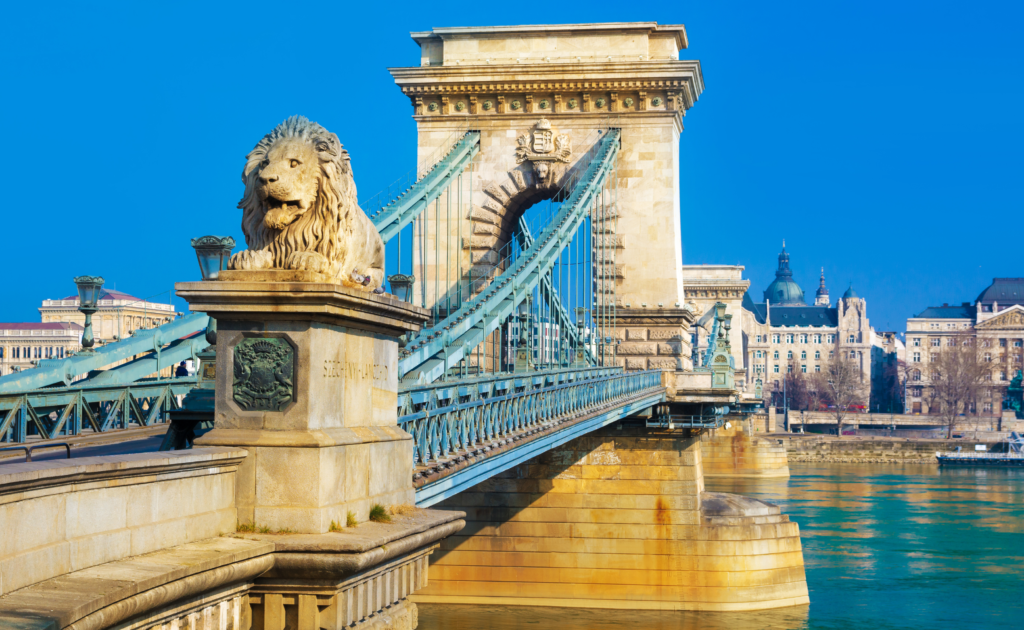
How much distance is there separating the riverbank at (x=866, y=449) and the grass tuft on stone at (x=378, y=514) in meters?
91.4

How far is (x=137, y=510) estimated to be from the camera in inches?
240

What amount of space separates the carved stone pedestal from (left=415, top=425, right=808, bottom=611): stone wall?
892 inches

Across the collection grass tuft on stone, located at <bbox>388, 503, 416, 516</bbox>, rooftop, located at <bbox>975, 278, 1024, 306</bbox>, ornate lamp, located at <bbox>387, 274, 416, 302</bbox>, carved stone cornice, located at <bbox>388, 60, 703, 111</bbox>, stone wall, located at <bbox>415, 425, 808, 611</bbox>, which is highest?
rooftop, located at <bbox>975, 278, 1024, 306</bbox>

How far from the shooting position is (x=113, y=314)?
30.7 meters

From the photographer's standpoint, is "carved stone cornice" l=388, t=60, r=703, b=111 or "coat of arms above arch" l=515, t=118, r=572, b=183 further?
"coat of arms above arch" l=515, t=118, r=572, b=183

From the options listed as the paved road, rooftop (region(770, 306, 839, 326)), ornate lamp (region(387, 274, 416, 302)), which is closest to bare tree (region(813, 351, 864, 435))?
rooftop (region(770, 306, 839, 326))

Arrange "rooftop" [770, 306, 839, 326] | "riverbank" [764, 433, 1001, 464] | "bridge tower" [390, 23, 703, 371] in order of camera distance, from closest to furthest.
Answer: "bridge tower" [390, 23, 703, 371]
"riverbank" [764, 433, 1001, 464]
"rooftop" [770, 306, 839, 326]

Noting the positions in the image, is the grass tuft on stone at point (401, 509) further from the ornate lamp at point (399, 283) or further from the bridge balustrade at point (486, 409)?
the ornate lamp at point (399, 283)

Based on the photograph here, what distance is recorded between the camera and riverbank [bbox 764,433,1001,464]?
98.2m

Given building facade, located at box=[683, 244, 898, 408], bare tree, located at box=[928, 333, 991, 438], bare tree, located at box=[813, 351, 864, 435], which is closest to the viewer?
bare tree, located at box=[928, 333, 991, 438]

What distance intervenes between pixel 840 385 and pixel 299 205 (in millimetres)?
132639

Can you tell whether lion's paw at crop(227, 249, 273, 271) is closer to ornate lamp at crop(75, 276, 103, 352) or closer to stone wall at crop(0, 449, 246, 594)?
stone wall at crop(0, 449, 246, 594)

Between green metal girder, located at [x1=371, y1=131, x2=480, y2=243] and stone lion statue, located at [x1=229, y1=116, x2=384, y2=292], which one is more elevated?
green metal girder, located at [x1=371, y1=131, x2=480, y2=243]

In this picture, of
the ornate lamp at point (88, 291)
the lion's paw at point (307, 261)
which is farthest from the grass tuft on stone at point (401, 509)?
the ornate lamp at point (88, 291)
